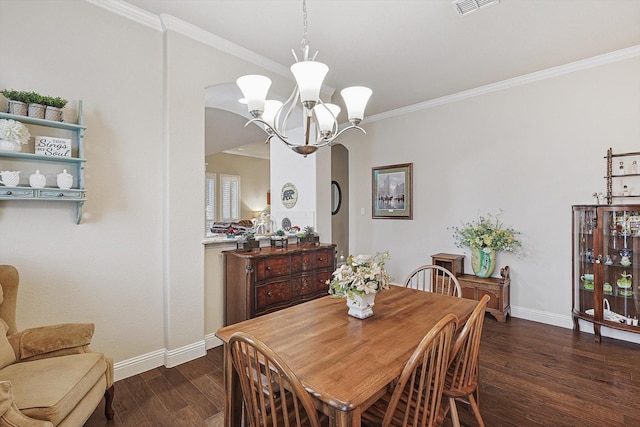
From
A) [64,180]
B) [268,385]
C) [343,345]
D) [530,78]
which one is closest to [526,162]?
[530,78]

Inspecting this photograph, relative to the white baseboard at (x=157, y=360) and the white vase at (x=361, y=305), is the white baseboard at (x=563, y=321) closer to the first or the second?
the white vase at (x=361, y=305)

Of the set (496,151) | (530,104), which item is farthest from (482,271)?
(530,104)

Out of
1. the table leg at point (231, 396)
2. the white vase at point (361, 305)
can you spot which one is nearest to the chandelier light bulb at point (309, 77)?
the white vase at point (361, 305)

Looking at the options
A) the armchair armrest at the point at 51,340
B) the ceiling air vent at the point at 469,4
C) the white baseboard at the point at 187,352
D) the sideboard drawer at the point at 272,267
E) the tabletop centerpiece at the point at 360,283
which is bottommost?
the white baseboard at the point at 187,352

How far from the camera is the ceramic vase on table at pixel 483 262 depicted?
387cm

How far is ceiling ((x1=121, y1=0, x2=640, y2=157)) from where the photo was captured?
246cm

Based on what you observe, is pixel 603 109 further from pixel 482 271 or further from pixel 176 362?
pixel 176 362

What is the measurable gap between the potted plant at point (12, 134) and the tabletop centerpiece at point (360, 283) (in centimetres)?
213

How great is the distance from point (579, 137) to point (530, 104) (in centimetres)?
65

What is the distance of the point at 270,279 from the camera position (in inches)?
122

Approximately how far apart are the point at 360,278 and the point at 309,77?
3.82ft

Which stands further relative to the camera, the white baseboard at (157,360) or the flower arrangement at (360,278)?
the white baseboard at (157,360)

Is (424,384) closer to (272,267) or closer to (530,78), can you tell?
(272,267)

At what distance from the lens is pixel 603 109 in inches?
131
